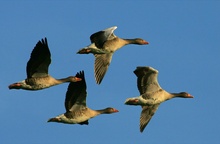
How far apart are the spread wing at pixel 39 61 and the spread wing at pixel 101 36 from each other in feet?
9.24

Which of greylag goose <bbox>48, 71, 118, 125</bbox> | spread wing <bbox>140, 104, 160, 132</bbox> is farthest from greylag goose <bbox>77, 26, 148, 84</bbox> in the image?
spread wing <bbox>140, 104, 160, 132</bbox>

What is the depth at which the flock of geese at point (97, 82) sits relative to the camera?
145 feet

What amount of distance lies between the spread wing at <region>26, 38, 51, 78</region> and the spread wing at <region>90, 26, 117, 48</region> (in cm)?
282

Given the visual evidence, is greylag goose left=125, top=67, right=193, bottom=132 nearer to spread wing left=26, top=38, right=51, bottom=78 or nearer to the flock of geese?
the flock of geese

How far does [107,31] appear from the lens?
45.6 m

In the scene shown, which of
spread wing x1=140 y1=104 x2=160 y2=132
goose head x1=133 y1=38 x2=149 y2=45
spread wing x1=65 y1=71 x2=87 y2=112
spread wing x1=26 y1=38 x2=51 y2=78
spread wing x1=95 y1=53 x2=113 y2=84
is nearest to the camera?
spread wing x1=26 y1=38 x2=51 y2=78

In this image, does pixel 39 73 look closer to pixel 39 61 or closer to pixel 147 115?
pixel 39 61

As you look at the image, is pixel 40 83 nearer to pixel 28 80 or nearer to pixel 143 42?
pixel 28 80

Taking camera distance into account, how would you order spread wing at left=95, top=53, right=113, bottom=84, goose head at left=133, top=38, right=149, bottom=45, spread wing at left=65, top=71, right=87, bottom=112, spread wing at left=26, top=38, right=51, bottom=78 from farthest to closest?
goose head at left=133, top=38, right=149, bottom=45 < spread wing at left=95, top=53, right=113, bottom=84 < spread wing at left=65, top=71, right=87, bottom=112 < spread wing at left=26, top=38, right=51, bottom=78

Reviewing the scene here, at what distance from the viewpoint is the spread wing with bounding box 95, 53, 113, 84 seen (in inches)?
1879

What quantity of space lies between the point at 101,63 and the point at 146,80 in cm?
295

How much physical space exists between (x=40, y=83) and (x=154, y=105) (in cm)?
565


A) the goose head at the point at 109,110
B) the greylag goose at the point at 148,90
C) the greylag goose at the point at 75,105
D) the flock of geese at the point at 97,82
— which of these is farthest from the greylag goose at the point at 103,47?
the greylag goose at the point at 148,90

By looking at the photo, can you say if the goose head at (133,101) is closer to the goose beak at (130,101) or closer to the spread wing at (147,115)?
the goose beak at (130,101)
